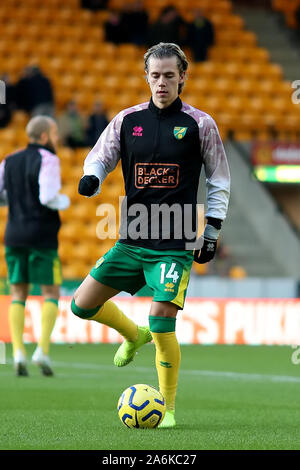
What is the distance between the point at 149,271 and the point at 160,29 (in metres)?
14.1

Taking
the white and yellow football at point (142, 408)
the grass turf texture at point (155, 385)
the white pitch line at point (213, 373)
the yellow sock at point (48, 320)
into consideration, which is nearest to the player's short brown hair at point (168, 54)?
the white and yellow football at point (142, 408)

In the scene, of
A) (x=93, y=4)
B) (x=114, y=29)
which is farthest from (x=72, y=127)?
(x=93, y=4)

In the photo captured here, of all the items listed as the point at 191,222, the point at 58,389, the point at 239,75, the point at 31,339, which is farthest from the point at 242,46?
the point at 191,222

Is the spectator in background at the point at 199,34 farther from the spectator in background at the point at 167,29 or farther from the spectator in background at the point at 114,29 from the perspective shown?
the spectator in background at the point at 114,29

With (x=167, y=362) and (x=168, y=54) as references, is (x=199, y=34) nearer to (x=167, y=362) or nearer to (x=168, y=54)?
(x=168, y=54)

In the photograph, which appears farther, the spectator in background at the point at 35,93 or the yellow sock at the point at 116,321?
the spectator in background at the point at 35,93

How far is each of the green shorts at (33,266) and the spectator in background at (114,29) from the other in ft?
38.7

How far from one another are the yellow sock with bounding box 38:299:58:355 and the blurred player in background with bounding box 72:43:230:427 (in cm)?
271

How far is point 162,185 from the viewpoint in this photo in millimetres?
5723

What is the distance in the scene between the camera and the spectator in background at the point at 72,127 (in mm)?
16938

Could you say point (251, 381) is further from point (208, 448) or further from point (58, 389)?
point (208, 448)

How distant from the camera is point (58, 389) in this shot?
7.73m

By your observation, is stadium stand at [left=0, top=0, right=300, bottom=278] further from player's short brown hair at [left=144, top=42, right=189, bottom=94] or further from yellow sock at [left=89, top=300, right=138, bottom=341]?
player's short brown hair at [left=144, top=42, right=189, bottom=94]

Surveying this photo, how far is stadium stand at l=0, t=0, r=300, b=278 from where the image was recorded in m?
18.6
